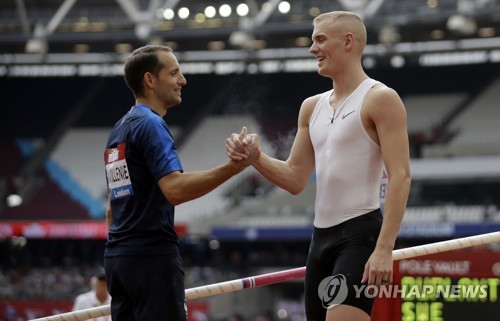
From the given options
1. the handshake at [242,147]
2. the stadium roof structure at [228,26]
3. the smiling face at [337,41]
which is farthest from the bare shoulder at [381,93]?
the stadium roof structure at [228,26]

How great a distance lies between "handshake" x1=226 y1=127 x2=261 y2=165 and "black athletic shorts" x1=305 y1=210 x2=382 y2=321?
529 mm

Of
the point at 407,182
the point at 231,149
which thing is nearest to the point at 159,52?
the point at 231,149

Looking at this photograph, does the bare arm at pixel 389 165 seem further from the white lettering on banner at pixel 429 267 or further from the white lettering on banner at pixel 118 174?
the white lettering on banner at pixel 429 267

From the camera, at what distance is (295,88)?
32344 mm

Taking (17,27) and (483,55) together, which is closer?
(17,27)

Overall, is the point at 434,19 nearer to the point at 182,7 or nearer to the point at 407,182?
the point at 182,7

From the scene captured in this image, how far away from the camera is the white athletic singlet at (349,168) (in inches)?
167

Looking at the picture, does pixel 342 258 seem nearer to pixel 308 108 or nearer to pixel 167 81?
pixel 308 108

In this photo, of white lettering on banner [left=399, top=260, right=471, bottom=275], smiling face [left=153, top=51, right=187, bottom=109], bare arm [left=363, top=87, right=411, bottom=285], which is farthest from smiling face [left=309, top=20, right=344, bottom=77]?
white lettering on banner [left=399, top=260, right=471, bottom=275]

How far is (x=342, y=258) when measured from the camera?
416cm

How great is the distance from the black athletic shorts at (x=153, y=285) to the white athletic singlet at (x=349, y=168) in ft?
2.55

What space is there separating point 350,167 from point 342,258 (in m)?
0.43

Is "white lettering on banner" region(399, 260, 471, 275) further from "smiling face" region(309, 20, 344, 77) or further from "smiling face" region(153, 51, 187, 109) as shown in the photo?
"smiling face" region(153, 51, 187, 109)

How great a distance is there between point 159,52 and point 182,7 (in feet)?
82.2
